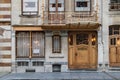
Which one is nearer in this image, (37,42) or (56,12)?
(56,12)

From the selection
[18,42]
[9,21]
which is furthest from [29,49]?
[9,21]

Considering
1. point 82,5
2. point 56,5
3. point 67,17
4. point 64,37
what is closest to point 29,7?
point 56,5

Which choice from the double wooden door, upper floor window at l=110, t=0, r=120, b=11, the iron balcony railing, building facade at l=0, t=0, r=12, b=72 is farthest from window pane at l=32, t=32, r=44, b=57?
upper floor window at l=110, t=0, r=120, b=11

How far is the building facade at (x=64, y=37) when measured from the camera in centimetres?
2345

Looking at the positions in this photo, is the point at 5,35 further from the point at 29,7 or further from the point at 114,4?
the point at 114,4

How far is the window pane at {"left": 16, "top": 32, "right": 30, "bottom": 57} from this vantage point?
23.8 meters

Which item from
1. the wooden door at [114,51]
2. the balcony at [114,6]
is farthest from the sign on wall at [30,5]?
the wooden door at [114,51]

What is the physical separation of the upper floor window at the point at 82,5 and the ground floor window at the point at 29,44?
3.29m

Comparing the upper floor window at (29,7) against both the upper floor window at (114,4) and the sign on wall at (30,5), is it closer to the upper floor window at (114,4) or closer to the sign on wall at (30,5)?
the sign on wall at (30,5)

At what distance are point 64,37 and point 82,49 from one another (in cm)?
162

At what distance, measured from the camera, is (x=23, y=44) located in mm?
23828

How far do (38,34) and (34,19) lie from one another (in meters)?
1.15

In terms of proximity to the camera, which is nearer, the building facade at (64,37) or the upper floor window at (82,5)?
the building facade at (64,37)

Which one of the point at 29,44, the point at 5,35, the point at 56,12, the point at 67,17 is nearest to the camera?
the point at 67,17
